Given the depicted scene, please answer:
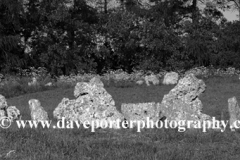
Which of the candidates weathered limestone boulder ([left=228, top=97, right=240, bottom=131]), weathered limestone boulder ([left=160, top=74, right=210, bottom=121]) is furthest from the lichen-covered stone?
weathered limestone boulder ([left=228, top=97, right=240, bottom=131])

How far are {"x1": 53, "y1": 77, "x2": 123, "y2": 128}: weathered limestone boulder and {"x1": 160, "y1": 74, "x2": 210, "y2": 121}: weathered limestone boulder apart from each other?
131 centimetres

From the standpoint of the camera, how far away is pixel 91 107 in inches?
460

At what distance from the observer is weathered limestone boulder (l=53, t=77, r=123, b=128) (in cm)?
1147

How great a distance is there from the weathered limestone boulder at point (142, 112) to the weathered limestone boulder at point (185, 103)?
0.41 m

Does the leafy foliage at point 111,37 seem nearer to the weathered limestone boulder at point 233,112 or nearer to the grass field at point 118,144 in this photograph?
the weathered limestone boulder at point 233,112

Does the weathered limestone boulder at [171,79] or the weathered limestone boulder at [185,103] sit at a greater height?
the weathered limestone boulder at [171,79]

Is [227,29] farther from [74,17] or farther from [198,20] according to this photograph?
[74,17]

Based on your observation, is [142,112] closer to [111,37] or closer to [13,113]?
[13,113]

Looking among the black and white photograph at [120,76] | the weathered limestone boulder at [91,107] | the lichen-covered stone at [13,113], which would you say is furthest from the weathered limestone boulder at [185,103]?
the lichen-covered stone at [13,113]

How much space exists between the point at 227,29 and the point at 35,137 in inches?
1140

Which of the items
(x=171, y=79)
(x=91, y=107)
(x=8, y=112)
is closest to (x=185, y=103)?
(x=91, y=107)

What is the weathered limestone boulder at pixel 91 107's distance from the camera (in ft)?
37.6

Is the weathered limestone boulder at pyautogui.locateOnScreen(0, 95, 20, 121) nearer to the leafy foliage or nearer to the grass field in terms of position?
the grass field

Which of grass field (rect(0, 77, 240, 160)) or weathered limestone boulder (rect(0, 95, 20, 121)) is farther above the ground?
weathered limestone boulder (rect(0, 95, 20, 121))
